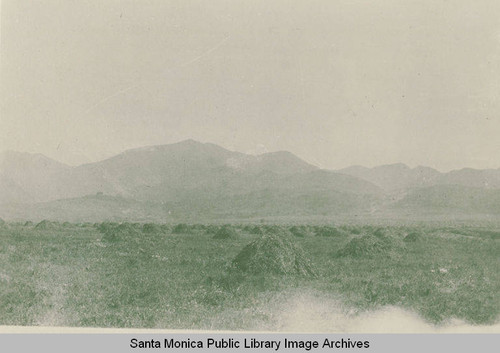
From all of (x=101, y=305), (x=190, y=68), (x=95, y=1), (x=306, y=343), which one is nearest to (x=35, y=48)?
(x=95, y=1)

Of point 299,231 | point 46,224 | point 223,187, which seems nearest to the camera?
point 299,231

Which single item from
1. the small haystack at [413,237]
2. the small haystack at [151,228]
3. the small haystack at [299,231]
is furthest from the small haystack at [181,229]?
the small haystack at [413,237]

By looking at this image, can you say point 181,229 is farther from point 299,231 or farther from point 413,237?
point 413,237

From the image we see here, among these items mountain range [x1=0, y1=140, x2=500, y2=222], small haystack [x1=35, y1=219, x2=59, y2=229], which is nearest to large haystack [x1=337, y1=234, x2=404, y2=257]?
mountain range [x1=0, y1=140, x2=500, y2=222]

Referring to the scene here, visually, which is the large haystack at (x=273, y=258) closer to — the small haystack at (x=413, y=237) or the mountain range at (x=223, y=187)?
the mountain range at (x=223, y=187)

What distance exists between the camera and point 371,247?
13562 mm

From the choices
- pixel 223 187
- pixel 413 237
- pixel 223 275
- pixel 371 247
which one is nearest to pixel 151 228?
pixel 223 187

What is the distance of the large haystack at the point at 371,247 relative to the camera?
1349cm

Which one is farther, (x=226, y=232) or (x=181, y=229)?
(x=181, y=229)

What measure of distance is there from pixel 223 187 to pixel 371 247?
514cm

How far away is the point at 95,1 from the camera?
15109 millimetres

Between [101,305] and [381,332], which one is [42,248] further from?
[381,332]

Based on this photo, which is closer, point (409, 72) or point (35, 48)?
point (409, 72)

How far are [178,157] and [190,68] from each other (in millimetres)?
2828
